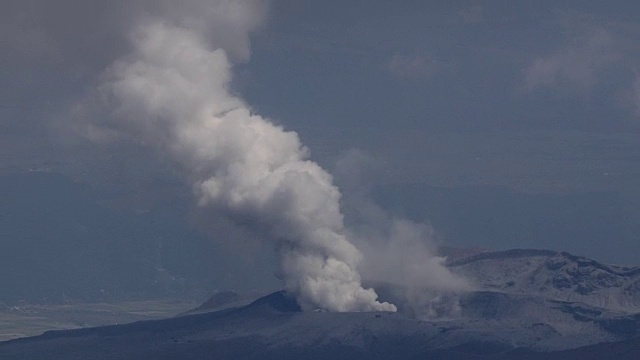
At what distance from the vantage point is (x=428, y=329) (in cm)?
16800

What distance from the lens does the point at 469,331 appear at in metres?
166

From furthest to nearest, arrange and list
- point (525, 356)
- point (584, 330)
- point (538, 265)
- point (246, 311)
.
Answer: point (538, 265) < point (246, 311) < point (584, 330) < point (525, 356)

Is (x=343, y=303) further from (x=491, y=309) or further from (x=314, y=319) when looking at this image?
(x=491, y=309)

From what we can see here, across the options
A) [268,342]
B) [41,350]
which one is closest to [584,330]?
[268,342]

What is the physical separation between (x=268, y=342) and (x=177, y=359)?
11.6 meters

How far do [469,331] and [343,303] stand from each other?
18465mm

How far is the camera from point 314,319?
17238 cm

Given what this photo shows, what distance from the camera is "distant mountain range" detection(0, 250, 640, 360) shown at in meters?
162

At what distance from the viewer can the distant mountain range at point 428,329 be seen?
162 metres

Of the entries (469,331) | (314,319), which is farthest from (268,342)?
(469,331)

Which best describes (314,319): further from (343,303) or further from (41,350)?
(41,350)

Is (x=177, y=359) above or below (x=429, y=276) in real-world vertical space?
below

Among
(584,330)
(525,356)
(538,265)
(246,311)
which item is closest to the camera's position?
(525,356)

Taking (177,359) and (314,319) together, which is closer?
(177,359)
